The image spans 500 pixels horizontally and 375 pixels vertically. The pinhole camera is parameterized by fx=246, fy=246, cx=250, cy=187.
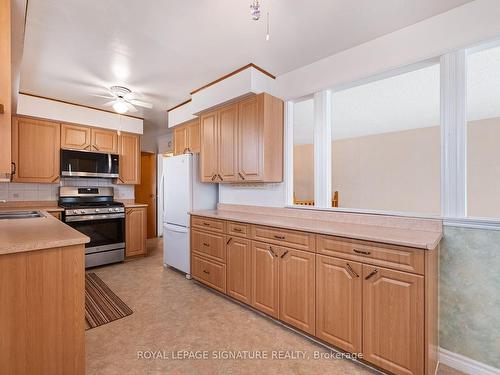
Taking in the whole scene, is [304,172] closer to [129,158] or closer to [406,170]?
[406,170]

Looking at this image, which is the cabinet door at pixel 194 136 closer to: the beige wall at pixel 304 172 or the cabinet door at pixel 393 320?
the cabinet door at pixel 393 320

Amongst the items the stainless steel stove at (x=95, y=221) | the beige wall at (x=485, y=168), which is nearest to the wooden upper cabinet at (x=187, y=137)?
the stainless steel stove at (x=95, y=221)

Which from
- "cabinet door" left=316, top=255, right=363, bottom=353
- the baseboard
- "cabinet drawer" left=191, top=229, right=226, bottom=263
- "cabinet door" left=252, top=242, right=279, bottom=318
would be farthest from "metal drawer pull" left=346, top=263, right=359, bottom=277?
"cabinet drawer" left=191, top=229, right=226, bottom=263

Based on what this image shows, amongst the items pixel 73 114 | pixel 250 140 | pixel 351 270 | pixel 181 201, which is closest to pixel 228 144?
pixel 250 140

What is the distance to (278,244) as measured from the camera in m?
2.15

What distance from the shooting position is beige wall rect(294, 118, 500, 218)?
3854mm

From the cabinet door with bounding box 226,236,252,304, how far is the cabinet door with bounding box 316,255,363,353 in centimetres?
75

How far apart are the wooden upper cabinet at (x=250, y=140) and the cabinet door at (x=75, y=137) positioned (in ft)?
7.69

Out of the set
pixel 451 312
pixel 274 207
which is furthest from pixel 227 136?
pixel 451 312

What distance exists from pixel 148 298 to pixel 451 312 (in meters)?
2.74

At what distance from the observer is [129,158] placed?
4395mm

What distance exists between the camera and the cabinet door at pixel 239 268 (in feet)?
7.89

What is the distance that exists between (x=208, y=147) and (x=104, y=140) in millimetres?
2119

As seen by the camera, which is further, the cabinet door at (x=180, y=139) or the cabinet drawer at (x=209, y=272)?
the cabinet door at (x=180, y=139)
